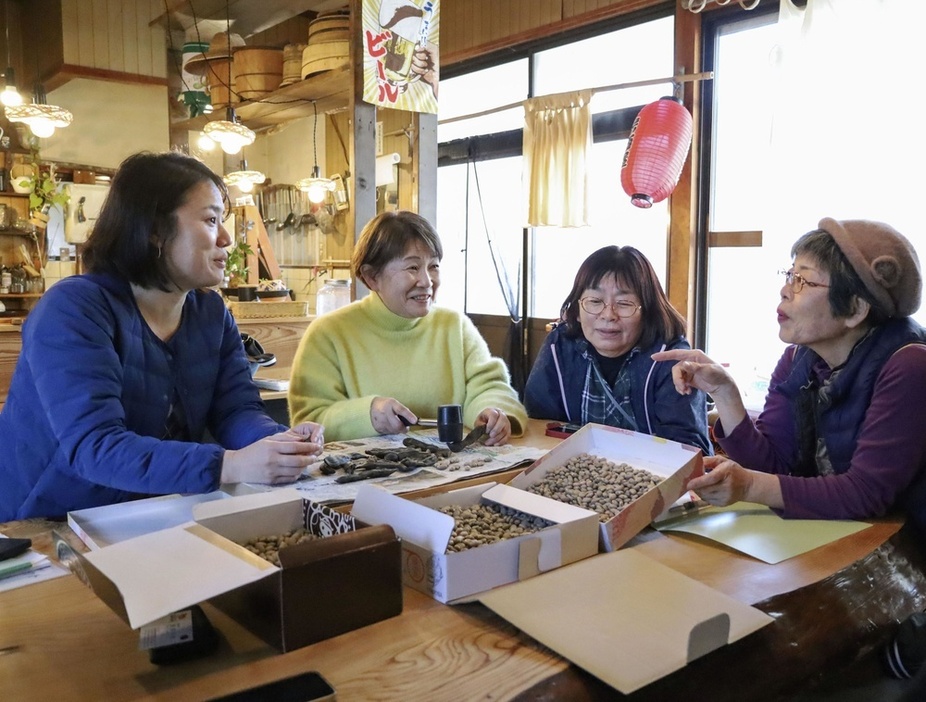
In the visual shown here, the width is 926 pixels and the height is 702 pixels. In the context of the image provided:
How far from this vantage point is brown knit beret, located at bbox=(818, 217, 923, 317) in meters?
1.51

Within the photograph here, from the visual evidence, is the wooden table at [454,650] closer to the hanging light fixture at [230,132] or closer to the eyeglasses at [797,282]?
the eyeglasses at [797,282]

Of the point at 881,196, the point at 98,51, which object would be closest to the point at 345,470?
the point at 881,196

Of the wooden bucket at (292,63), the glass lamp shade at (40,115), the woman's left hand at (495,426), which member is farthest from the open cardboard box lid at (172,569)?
the glass lamp shade at (40,115)

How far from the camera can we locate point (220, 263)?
165 cm

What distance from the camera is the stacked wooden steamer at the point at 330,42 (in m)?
3.80

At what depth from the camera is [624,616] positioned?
3.13 ft

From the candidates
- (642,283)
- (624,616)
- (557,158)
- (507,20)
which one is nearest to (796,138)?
(557,158)

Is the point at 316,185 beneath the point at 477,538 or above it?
above

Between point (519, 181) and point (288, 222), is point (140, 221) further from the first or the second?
point (288, 222)

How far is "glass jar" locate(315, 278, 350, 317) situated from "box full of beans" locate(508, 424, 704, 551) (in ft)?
8.71

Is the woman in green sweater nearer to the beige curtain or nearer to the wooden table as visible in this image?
the wooden table

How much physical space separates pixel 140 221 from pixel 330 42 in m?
2.62

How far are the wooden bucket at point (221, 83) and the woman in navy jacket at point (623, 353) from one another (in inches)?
129

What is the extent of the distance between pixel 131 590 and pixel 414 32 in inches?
120
